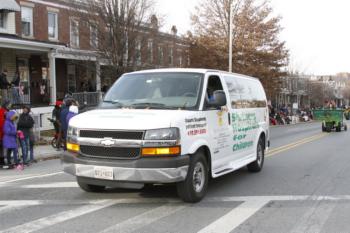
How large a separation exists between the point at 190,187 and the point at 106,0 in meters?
16.8

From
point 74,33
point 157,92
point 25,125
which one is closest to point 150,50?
point 74,33

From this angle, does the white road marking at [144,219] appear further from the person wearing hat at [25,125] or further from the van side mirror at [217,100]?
the person wearing hat at [25,125]

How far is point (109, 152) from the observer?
6.70m

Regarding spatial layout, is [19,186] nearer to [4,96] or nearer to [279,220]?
[279,220]

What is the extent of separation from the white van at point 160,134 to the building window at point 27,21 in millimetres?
18791

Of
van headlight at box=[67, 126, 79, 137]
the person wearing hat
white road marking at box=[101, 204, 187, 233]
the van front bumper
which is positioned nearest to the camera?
white road marking at box=[101, 204, 187, 233]

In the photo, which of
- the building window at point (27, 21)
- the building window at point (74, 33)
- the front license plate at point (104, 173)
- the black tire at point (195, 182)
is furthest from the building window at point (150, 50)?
the front license plate at point (104, 173)

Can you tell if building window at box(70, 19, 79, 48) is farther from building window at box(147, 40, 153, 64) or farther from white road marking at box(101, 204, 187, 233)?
white road marking at box(101, 204, 187, 233)

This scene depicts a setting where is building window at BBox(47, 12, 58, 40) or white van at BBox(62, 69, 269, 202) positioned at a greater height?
building window at BBox(47, 12, 58, 40)

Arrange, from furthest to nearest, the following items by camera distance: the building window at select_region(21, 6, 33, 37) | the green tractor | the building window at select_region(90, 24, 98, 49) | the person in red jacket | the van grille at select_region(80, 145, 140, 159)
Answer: the green tractor
the building window at select_region(21, 6, 33, 37)
the building window at select_region(90, 24, 98, 49)
the person in red jacket
the van grille at select_region(80, 145, 140, 159)

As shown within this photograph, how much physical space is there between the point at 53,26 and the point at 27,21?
191cm

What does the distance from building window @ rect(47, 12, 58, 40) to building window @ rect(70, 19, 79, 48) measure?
3.07ft

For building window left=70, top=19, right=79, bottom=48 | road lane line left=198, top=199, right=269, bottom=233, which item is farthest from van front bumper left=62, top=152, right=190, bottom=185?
building window left=70, top=19, right=79, bottom=48

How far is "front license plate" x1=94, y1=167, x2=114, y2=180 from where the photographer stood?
21.8 ft
